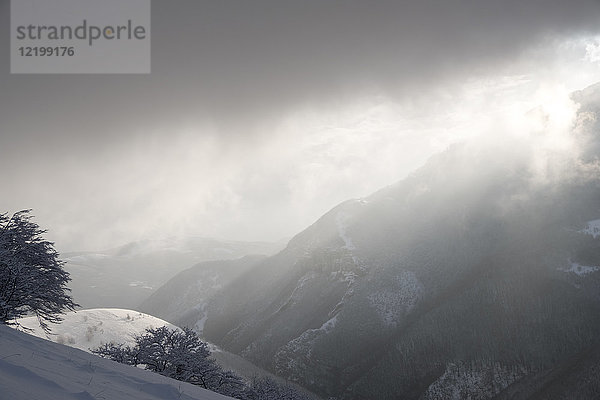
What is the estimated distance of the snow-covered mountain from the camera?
12773cm

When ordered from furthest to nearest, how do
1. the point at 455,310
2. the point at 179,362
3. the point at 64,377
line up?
1. the point at 455,310
2. the point at 179,362
3. the point at 64,377

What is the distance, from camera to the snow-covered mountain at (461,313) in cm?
12773

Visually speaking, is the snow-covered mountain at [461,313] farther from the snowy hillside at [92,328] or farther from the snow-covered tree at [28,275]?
the snow-covered tree at [28,275]

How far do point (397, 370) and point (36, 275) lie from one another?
140 m

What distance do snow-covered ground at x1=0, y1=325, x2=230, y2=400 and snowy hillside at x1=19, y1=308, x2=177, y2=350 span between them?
185 ft

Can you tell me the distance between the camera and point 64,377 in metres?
8.66

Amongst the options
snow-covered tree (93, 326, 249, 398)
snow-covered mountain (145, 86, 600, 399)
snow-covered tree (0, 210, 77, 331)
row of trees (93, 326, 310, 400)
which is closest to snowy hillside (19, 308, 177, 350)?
row of trees (93, 326, 310, 400)

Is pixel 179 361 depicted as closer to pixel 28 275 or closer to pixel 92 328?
pixel 28 275

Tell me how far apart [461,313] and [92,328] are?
139316 mm

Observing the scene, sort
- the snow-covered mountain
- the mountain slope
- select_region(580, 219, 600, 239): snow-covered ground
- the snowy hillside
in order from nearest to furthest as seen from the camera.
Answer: the snowy hillside → the snow-covered mountain → the mountain slope → select_region(580, 219, 600, 239): snow-covered ground

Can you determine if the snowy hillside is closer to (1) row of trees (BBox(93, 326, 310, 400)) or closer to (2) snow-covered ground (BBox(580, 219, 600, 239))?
(1) row of trees (BBox(93, 326, 310, 400))

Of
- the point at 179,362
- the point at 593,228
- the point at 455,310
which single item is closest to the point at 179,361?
the point at 179,362

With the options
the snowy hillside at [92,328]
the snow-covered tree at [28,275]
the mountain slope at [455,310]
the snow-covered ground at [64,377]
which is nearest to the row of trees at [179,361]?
the snow-covered tree at [28,275]

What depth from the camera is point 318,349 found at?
15362 cm
